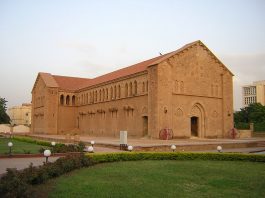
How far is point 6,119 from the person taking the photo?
72.3 metres

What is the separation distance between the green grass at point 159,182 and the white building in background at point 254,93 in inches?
4210

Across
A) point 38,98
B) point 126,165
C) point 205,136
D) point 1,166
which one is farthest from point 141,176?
point 38,98

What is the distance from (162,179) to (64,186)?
130 inches

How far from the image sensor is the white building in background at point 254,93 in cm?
11286

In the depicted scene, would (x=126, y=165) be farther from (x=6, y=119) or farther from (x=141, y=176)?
(x=6, y=119)

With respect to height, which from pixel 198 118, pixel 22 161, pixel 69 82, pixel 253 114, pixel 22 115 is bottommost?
pixel 22 161

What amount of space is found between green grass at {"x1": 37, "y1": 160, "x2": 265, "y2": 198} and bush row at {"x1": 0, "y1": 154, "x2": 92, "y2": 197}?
313 millimetres

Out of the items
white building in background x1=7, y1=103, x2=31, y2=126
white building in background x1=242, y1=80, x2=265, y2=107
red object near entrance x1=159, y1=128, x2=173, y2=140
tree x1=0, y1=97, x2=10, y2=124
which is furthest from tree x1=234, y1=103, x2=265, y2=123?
white building in background x1=7, y1=103, x2=31, y2=126

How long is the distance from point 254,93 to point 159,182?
118 m

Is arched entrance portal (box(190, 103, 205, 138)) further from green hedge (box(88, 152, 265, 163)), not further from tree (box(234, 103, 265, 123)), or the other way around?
→ tree (box(234, 103, 265, 123))

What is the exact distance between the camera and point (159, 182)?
1026 centimetres

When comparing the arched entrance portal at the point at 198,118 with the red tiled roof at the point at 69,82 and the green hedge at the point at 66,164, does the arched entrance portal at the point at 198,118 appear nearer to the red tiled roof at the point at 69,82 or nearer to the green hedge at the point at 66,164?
the green hedge at the point at 66,164

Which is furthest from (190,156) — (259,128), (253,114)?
(253,114)

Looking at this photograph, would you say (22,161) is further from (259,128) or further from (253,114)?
(253,114)
